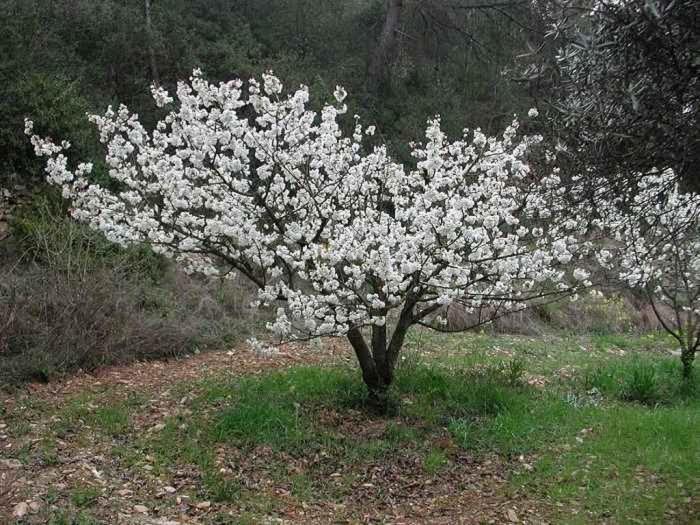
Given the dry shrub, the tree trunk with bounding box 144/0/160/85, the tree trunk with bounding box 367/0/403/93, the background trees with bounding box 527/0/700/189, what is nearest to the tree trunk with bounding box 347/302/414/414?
the background trees with bounding box 527/0/700/189

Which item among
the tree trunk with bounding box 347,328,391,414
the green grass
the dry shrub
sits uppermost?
the dry shrub

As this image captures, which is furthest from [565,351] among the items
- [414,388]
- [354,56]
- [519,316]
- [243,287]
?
[354,56]

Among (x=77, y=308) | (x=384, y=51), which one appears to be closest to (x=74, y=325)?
(x=77, y=308)

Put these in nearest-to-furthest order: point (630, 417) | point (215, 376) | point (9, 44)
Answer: point (630, 417) → point (215, 376) → point (9, 44)

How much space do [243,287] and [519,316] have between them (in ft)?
15.7

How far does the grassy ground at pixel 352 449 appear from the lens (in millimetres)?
4473

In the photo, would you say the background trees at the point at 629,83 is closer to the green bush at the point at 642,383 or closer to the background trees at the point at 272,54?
the green bush at the point at 642,383

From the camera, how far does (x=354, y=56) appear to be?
696 inches

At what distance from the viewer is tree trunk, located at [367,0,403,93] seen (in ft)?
55.5

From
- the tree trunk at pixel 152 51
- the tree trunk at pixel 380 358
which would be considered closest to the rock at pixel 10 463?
the tree trunk at pixel 380 358

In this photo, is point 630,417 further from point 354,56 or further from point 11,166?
point 354,56

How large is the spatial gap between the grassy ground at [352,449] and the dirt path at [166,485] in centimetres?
1

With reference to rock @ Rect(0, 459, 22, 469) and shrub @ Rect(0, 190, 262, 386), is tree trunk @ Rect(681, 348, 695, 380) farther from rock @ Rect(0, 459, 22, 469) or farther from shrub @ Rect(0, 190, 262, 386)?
rock @ Rect(0, 459, 22, 469)

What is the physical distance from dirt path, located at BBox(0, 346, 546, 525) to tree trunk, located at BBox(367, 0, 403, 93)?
12.6m
